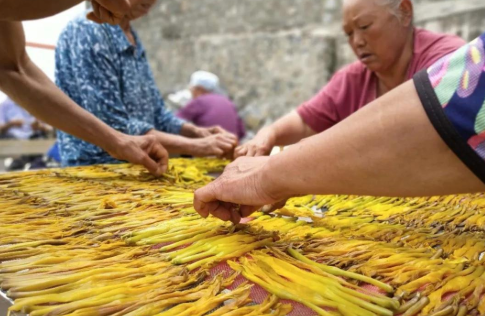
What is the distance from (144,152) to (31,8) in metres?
0.70

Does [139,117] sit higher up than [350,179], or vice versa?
[139,117]

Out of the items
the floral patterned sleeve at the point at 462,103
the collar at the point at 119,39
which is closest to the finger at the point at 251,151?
the collar at the point at 119,39

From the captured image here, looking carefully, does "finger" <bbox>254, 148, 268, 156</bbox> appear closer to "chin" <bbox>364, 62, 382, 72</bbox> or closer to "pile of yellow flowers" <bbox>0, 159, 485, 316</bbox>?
"chin" <bbox>364, 62, 382, 72</bbox>

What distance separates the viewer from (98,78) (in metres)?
1.96

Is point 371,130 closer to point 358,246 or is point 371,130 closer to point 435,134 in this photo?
point 435,134

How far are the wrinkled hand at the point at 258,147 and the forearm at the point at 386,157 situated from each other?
4.03ft

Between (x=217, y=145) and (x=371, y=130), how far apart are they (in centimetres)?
150

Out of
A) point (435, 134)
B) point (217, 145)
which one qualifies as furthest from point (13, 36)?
point (435, 134)

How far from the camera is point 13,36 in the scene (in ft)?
4.82

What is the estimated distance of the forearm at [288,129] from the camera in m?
2.26

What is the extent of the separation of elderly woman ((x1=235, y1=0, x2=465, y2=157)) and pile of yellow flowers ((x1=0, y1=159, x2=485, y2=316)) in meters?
0.83

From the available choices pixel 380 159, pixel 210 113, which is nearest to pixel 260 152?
pixel 380 159

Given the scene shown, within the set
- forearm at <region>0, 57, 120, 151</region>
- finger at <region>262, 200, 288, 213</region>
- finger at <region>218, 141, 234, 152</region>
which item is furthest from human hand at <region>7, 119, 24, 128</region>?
finger at <region>262, 200, 288, 213</region>

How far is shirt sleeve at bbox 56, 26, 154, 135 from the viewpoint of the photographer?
6.39ft
